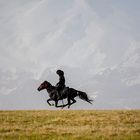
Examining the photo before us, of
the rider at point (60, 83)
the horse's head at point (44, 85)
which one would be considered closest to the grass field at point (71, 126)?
the rider at point (60, 83)

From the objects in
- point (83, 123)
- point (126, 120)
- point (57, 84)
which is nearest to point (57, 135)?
point (83, 123)

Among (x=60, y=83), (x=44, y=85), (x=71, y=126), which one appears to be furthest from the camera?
(x=44, y=85)

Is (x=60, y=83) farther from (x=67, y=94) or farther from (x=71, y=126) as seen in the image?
(x=71, y=126)

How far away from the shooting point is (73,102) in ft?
150

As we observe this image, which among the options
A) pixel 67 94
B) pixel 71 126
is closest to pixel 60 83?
pixel 67 94

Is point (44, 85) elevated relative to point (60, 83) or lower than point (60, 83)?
elevated

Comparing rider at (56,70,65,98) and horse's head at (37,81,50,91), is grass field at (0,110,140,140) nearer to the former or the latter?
rider at (56,70,65,98)

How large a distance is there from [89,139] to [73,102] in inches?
900

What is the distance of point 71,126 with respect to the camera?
28766 mm

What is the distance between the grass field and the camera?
24.1 meters

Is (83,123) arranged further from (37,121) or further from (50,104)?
(50,104)

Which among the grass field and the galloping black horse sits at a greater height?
the galloping black horse

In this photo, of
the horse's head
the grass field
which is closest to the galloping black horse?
the horse's head

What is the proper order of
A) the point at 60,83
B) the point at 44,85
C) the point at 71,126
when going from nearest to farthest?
the point at 71,126 → the point at 60,83 → the point at 44,85
